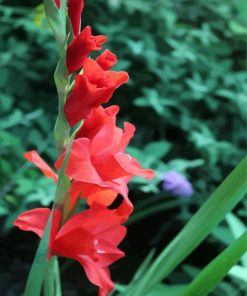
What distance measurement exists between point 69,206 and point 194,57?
0.91 meters

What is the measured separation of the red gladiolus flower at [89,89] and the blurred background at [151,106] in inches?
25.9

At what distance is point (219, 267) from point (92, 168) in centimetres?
14

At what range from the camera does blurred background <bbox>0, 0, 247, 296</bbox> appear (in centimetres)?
126

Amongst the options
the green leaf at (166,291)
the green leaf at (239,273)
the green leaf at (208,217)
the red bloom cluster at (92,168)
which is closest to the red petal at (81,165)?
the red bloom cluster at (92,168)

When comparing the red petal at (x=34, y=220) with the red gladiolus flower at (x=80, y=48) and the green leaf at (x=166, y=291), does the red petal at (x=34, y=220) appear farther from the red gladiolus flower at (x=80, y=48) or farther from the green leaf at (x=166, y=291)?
the green leaf at (x=166, y=291)

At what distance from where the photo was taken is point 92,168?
0.52 metres

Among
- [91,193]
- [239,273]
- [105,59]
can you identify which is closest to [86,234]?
[91,193]

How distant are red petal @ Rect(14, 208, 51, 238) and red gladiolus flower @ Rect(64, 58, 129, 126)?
0.09m

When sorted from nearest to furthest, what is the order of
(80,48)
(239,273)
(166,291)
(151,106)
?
(80,48)
(239,273)
(166,291)
(151,106)

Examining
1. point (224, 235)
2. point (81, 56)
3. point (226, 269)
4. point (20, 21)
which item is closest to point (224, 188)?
point (226, 269)

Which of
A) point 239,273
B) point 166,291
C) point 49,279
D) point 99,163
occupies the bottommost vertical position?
point 166,291

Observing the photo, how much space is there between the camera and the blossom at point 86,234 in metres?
0.53

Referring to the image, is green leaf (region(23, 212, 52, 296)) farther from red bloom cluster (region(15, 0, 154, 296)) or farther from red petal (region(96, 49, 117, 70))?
red petal (region(96, 49, 117, 70))

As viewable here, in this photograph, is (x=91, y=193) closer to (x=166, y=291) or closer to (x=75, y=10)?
(x=75, y=10)
